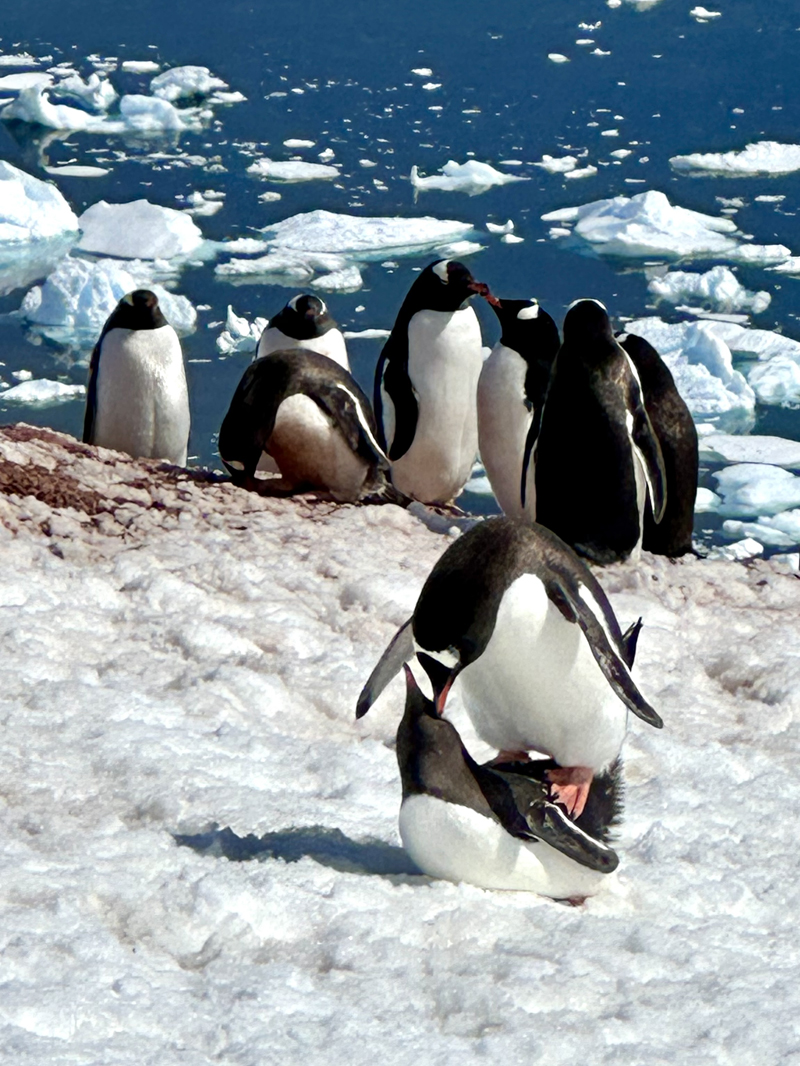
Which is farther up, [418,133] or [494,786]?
[494,786]

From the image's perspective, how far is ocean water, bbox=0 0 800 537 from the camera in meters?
13.7

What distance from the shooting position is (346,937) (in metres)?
2.33

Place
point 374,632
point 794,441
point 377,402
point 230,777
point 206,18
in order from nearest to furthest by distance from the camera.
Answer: point 230,777 < point 374,632 < point 377,402 < point 794,441 < point 206,18

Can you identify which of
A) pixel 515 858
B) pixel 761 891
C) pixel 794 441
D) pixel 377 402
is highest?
pixel 515 858

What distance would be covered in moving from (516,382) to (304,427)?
2.80 ft

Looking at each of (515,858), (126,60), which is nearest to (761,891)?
(515,858)

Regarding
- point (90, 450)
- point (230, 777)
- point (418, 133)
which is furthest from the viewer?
point (418, 133)

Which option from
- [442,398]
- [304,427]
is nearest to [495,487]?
[442,398]

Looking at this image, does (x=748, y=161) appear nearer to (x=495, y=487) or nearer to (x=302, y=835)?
(x=495, y=487)

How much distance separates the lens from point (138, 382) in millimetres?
5965

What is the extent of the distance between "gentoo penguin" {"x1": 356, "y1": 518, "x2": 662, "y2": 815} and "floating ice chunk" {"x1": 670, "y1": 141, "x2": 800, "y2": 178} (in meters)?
14.1

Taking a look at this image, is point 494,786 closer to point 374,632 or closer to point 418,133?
point 374,632

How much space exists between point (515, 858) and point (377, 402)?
3850 mm

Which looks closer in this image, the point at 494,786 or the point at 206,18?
the point at 494,786
